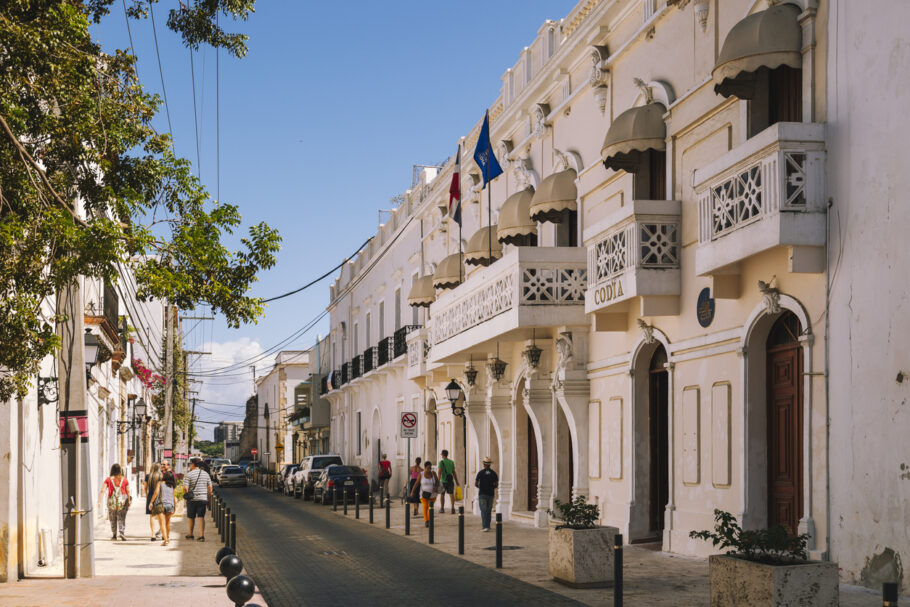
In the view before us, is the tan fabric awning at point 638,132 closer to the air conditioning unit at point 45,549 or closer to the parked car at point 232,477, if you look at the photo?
the air conditioning unit at point 45,549

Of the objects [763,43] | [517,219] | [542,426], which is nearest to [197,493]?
[542,426]

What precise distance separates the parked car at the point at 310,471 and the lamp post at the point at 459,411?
31.4ft

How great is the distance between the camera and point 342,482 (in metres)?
35.3

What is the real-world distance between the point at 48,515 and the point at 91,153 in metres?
7.98

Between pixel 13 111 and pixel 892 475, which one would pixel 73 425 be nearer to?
pixel 13 111

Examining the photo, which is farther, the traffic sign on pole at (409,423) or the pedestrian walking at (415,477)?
the traffic sign on pole at (409,423)

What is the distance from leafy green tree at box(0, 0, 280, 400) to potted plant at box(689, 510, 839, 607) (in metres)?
5.68

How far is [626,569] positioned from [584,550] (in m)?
1.97

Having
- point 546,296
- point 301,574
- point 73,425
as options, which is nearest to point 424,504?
point 546,296

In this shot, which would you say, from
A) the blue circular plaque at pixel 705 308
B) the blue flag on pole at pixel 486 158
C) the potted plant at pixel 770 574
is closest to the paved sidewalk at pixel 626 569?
the potted plant at pixel 770 574

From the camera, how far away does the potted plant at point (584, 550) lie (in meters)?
13.2

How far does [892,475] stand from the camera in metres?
Answer: 11.4

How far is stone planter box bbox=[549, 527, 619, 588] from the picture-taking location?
1318cm

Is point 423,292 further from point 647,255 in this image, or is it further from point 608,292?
point 647,255
